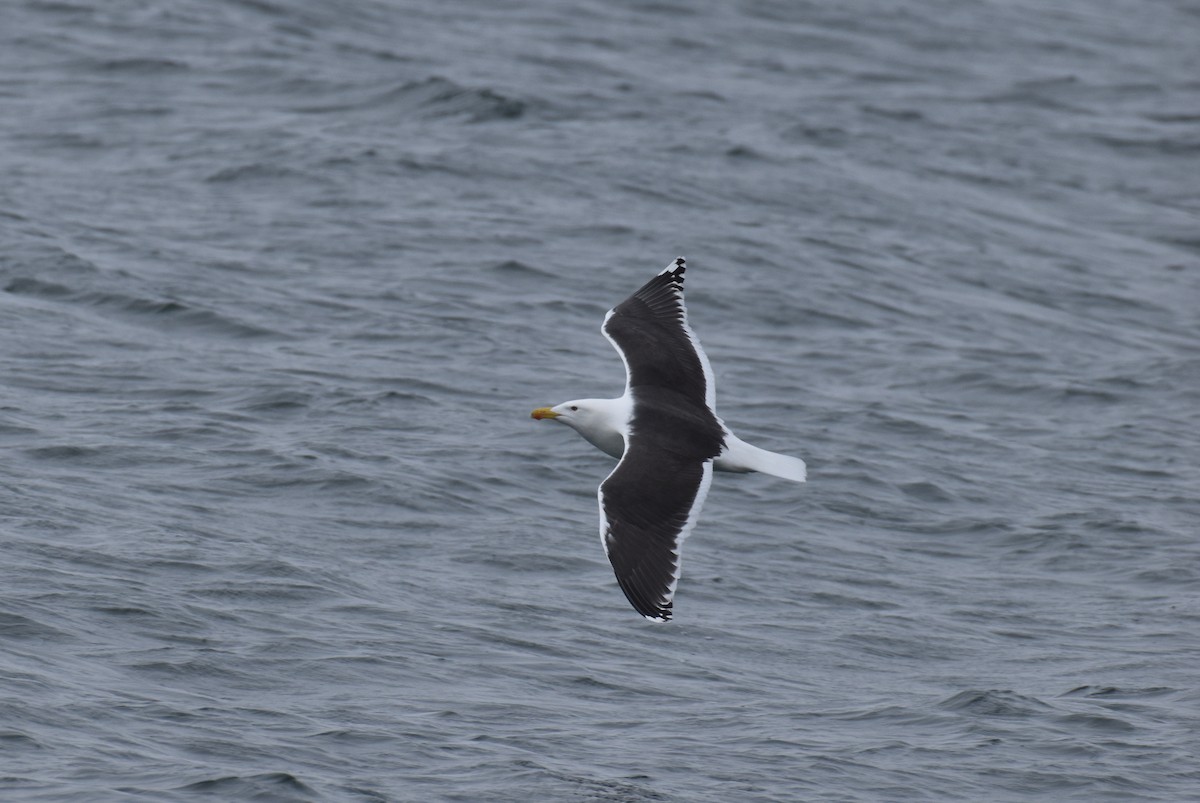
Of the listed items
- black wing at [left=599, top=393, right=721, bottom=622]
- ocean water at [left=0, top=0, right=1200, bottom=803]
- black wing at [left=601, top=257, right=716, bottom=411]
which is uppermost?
black wing at [left=601, top=257, right=716, bottom=411]

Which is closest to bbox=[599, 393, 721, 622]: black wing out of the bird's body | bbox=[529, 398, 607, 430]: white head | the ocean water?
the bird's body

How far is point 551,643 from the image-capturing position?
10.7 metres

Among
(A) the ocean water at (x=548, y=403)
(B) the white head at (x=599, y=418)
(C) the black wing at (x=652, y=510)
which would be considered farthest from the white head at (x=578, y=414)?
(A) the ocean water at (x=548, y=403)

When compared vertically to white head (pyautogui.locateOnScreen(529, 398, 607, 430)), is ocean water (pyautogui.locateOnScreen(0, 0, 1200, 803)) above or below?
below

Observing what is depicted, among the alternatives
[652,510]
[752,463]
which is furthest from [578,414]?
[652,510]

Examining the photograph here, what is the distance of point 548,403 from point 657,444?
4.48 meters

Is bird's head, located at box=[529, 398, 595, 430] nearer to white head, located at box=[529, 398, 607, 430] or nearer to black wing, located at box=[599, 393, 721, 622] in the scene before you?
white head, located at box=[529, 398, 607, 430]

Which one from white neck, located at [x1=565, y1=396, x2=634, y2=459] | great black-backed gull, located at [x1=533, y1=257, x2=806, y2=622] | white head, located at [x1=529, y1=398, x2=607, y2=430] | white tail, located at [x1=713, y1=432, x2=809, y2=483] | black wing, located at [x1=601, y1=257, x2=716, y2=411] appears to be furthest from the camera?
black wing, located at [x1=601, y1=257, x2=716, y2=411]

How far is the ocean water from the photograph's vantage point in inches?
380

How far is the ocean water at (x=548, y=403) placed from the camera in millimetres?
9664

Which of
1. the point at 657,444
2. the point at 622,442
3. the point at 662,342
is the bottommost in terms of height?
the point at 622,442

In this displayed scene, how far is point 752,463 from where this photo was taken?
9.90m

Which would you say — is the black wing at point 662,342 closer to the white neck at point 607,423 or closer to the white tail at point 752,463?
the white neck at point 607,423

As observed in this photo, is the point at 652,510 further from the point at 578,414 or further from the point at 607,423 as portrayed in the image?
the point at 578,414
